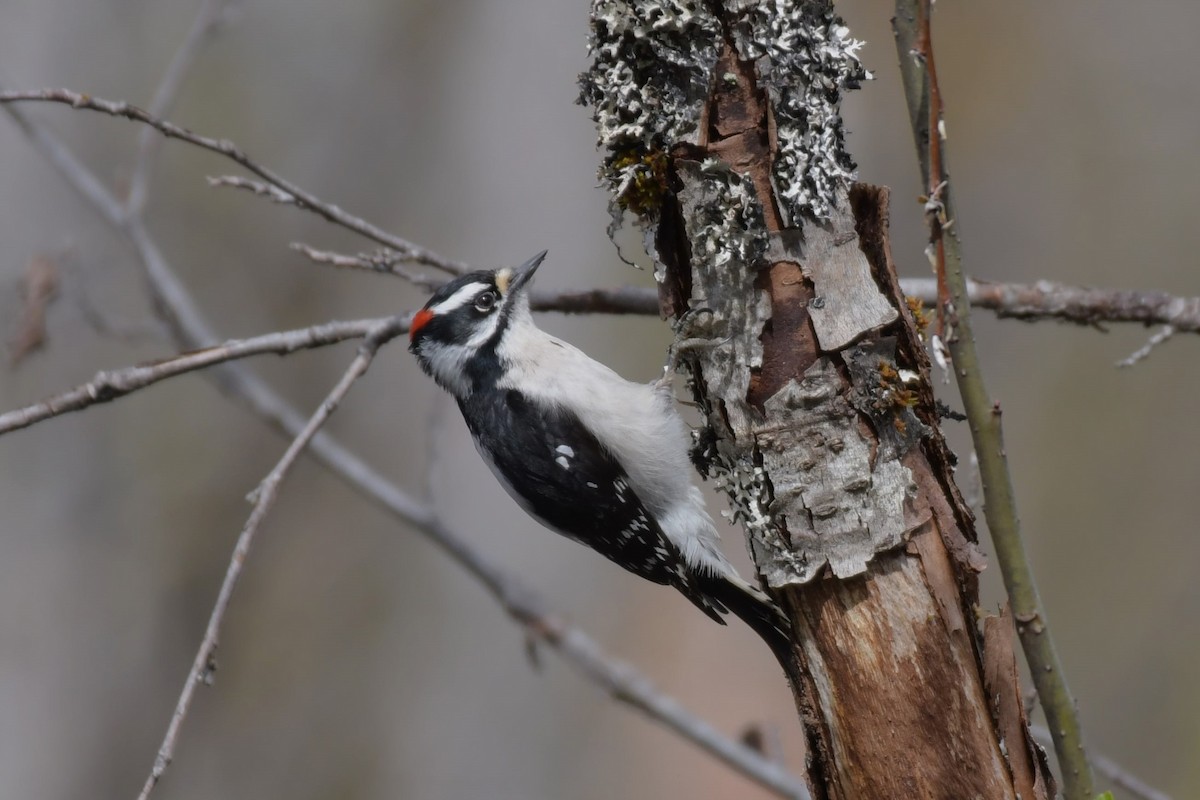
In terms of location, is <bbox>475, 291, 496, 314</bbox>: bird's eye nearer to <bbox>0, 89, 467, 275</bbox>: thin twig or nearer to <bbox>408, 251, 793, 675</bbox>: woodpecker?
<bbox>408, 251, 793, 675</bbox>: woodpecker

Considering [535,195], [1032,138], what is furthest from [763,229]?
[1032,138]

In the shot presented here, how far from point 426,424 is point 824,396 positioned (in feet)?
18.0

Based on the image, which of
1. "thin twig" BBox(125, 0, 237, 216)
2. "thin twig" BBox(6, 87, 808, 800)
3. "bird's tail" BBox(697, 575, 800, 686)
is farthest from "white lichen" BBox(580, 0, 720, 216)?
"thin twig" BBox(125, 0, 237, 216)

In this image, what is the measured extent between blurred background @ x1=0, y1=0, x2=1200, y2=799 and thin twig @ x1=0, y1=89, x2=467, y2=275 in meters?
3.79

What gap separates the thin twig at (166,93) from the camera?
5.00 m

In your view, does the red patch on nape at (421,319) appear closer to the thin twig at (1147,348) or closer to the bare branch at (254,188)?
the bare branch at (254,188)

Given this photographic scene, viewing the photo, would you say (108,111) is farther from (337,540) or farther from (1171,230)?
(1171,230)

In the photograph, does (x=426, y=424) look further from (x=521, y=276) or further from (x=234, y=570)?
(x=234, y=570)

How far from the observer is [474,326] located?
4121mm

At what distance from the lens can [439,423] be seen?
4.72 meters

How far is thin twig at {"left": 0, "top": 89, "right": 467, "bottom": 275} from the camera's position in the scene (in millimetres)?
2418

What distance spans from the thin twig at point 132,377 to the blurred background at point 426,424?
4237 mm

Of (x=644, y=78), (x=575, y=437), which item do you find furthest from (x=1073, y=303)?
(x=644, y=78)

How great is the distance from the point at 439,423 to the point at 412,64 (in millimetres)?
6831
